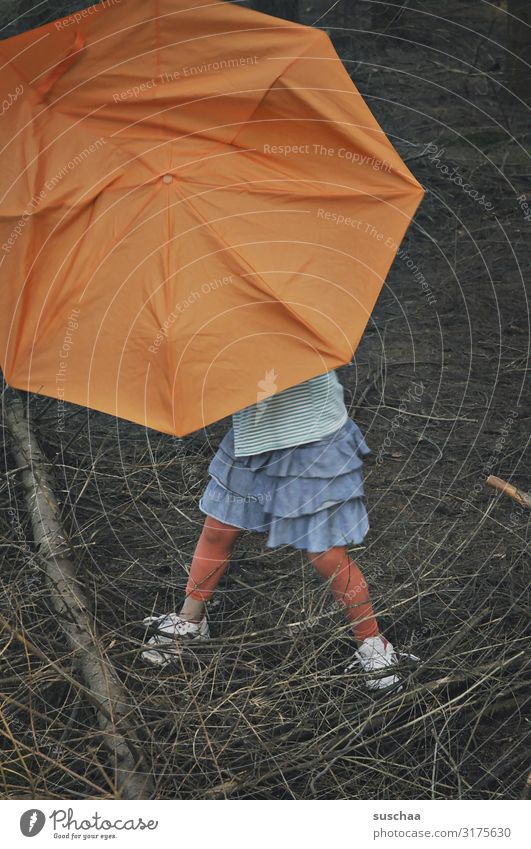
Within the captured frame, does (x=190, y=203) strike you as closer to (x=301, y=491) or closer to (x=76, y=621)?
(x=301, y=491)

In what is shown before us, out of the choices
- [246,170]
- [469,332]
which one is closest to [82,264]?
[246,170]

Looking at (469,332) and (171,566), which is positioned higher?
(171,566)

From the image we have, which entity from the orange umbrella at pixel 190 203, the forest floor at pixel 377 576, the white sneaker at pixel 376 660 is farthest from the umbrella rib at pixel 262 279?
the white sneaker at pixel 376 660

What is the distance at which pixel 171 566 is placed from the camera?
122 inches

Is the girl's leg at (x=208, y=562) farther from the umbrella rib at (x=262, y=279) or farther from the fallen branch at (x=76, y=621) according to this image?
the umbrella rib at (x=262, y=279)

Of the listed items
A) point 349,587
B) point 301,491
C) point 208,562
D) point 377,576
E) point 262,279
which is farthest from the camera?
point 377,576

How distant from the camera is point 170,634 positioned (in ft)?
8.72

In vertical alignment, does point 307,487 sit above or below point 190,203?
below

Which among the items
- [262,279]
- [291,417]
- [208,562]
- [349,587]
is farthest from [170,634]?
[262,279]

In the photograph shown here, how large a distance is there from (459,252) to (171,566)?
2.34 meters

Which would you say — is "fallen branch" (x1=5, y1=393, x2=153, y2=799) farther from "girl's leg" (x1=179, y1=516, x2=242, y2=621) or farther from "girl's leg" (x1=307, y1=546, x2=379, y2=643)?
"girl's leg" (x1=307, y1=546, x2=379, y2=643)

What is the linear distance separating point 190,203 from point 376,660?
1216 mm

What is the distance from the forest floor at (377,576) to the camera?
2.39m
